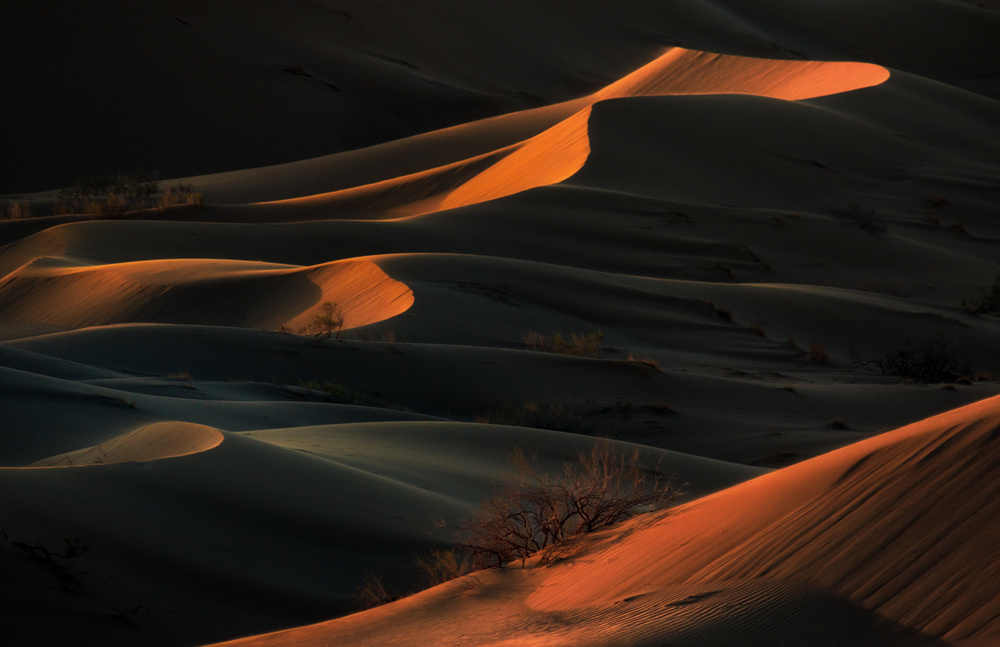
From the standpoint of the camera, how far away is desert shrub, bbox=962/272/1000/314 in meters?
14.0

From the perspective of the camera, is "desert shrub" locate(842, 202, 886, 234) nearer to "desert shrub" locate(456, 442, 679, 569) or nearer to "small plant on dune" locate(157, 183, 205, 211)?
"desert shrub" locate(456, 442, 679, 569)

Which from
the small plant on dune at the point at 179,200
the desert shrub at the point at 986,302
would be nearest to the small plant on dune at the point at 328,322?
the desert shrub at the point at 986,302

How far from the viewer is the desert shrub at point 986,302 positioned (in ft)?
45.9

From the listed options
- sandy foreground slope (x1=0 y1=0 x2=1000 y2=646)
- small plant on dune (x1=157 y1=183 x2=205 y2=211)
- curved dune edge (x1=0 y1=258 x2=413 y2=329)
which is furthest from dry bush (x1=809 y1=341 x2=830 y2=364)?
small plant on dune (x1=157 y1=183 x2=205 y2=211)

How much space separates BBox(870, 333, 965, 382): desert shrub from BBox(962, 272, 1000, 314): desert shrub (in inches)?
82.4

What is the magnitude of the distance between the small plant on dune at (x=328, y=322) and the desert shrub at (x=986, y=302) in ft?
27.7

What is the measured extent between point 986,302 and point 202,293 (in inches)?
439

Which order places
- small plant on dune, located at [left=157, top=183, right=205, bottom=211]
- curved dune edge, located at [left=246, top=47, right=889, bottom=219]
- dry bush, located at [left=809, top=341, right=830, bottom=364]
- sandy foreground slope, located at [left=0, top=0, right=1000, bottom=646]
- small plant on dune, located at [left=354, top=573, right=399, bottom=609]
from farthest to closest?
small plant on dune, located at [left=157, top=183, right=205, bottom=211], curved dune edge, located at [left=246, top=47, right=889, bottom=219], dry bush, located at [left=809, top=341, right=830, bottom=364], small plant on dune, located at [left=354, top=573, right=399, bottom=609], sandy foreground slope, located at [left=0, top=0, right=1000, bottom=646]

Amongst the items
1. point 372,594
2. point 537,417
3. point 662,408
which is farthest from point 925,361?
point 372,594

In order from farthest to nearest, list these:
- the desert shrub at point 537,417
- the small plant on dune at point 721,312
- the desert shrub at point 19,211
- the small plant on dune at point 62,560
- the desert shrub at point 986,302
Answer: the desert shrub at point 19,211, the desert shrub at point 986,302, the small plant on dune at point 721,312, the desert shrub at point 537,417, the small plant on dune at point 62,560

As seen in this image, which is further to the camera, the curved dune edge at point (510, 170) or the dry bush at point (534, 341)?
the curved dune edge at point (510, 170)

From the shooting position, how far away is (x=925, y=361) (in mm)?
11688

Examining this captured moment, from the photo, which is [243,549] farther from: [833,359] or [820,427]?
[833,359]

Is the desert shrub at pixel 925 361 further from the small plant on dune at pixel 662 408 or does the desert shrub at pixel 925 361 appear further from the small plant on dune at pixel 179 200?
the small plant on dune at pixel 179 200
